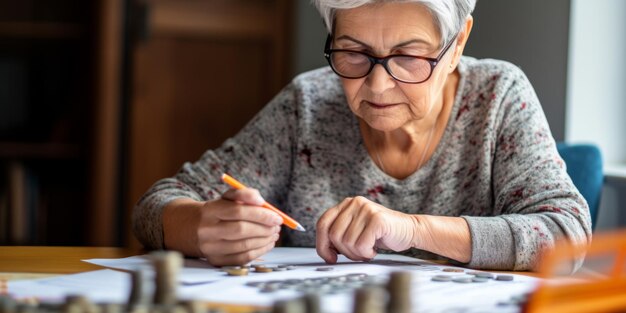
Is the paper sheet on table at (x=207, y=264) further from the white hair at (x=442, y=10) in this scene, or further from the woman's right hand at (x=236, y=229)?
the white hair at (x=442, y=10)

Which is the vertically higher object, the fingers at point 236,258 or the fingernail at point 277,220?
the fingernail at point 277,220

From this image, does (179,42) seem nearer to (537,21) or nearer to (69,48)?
(69,48)

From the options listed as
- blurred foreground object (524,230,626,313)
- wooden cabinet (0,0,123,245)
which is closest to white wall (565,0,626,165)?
wooden cabinet (0,0,123,245)

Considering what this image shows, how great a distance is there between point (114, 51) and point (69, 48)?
0.25m

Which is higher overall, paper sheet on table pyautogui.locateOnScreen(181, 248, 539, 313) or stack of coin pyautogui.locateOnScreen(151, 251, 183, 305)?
stack of coin pyautogui.locateOnScreen(151, 251, 183, 305)

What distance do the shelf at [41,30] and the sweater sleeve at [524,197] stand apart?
2153mm

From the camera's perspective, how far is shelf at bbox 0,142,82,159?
131 inches

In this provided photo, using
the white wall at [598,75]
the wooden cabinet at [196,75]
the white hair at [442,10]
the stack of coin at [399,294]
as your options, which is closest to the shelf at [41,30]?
the wooden cabinet at [196,75]

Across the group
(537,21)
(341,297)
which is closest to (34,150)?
(537,21)

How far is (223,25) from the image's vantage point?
11.0ft

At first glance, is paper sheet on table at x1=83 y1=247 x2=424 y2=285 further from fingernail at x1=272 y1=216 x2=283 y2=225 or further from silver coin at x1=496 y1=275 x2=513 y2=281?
silver coin at x1=496 y1=275 x2=513 y2=281

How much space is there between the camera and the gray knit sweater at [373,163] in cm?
153

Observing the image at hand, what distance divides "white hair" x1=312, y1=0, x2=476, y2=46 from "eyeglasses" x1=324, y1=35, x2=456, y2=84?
0.10ft

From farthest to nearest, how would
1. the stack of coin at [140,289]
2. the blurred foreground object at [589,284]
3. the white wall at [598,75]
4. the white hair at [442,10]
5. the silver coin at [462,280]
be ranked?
1. the white wall at [598,75]
2. the white hair at [442,10]
3. the silver coin at [462,280]
4. the stack of coin at [140,289]
5. the blurred foreground object at [589,284]
